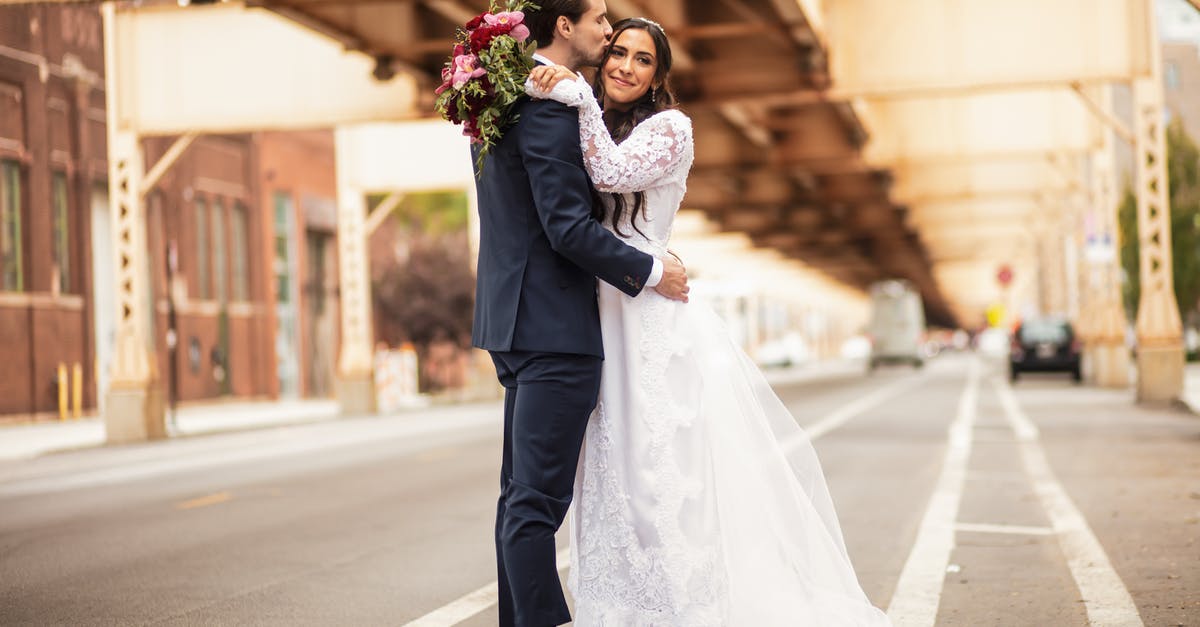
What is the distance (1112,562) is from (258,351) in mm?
34034

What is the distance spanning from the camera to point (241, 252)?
129ft

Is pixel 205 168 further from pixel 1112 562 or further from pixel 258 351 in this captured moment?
pixel 1112 562

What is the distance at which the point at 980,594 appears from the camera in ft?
21.7

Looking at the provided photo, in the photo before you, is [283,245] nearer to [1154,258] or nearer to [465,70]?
[1154,258]

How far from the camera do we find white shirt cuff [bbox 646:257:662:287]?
4.55 metres

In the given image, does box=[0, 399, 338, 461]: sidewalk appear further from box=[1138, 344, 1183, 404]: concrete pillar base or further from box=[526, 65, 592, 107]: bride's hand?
box=[526, 65, 592, 107]: bride's hand

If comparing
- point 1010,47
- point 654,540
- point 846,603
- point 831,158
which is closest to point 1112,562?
point 846,603

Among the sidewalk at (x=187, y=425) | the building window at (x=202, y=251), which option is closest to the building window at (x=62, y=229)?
the sidewalk at (x=187, y=425)

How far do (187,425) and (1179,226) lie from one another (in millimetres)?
25325

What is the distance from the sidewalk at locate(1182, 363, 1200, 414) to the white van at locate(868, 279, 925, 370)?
1829 cm

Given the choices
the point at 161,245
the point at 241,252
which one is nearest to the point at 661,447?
the point at 161,245

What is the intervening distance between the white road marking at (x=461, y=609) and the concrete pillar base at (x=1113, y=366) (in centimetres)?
2584

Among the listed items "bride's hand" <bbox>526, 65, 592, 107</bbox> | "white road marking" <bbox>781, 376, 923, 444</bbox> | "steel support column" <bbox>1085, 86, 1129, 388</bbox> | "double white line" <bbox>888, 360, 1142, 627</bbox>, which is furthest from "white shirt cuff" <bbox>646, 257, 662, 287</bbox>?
"steel support column" <bbox>1085, 86, 1129, 388</bbox>

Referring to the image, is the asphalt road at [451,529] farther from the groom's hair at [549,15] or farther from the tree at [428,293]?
the tree at [428,293]
